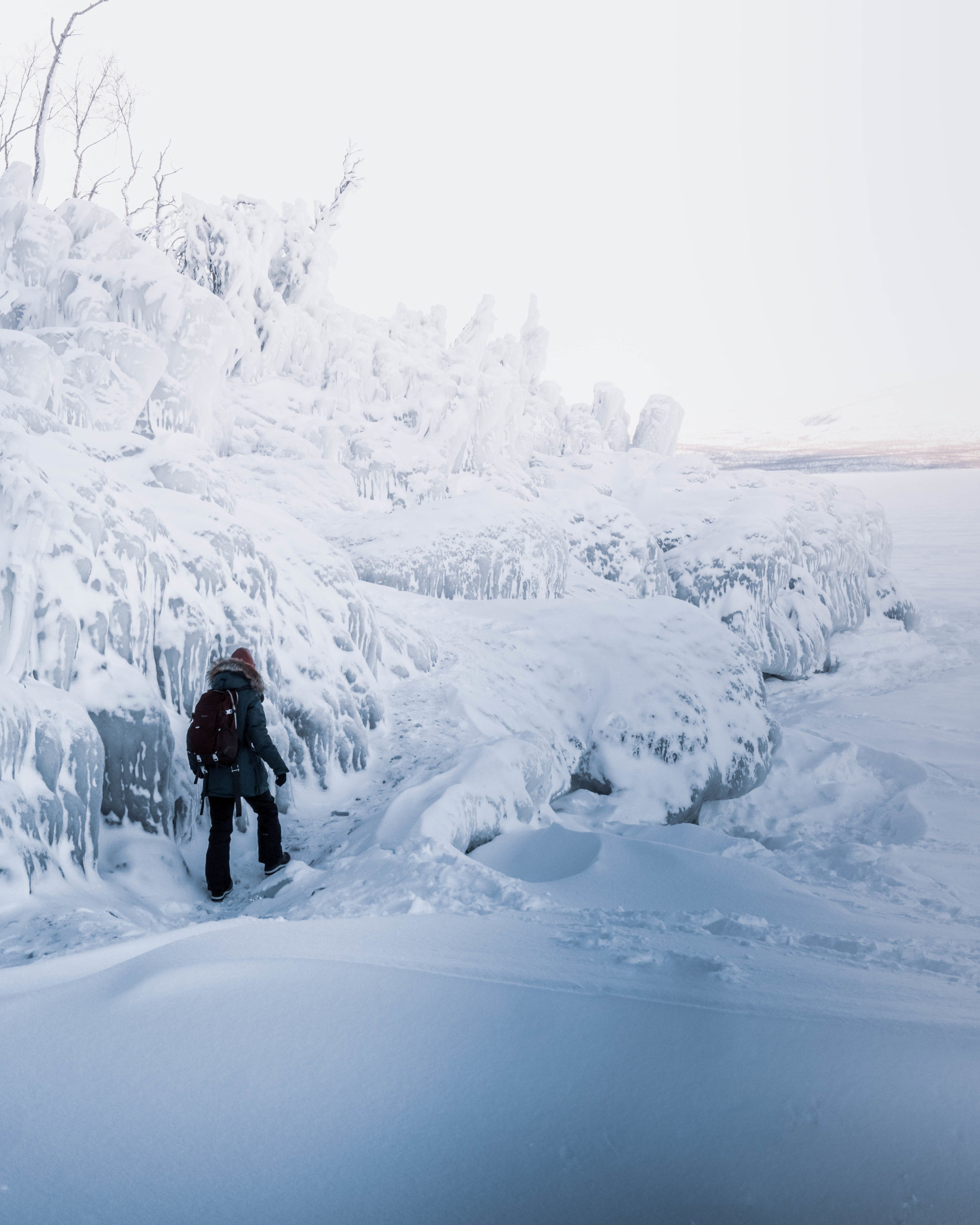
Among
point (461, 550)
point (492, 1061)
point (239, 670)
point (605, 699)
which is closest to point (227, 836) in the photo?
point (239, 670)

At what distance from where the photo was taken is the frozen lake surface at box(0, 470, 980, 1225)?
98 centimetres

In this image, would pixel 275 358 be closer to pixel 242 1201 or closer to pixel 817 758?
pixel 817 758

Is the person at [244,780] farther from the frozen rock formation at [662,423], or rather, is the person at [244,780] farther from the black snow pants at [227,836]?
the frozen rock formation at [662,423]

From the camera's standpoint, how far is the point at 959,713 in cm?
775

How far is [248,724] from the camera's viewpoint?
3.03 m

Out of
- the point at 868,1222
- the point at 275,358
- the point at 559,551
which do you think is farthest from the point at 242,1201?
the point at 275,358

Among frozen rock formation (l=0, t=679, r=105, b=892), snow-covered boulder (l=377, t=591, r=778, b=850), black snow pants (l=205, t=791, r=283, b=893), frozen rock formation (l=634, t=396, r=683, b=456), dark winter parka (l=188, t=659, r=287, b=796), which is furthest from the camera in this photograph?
frozen rock formation (l=634, t=396, r=683, b=456)

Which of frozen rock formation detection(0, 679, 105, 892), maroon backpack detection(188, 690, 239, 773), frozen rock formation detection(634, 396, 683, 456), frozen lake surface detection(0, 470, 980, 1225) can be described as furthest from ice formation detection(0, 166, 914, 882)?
frozen rock formation detection(634, 396, 683, 456)

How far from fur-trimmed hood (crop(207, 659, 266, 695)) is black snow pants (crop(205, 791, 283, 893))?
0.46m

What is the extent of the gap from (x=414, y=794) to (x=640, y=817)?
1.94 m

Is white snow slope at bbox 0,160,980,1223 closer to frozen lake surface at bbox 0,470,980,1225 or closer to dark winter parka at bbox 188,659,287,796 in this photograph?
frozen lake surface at bbox 0,470,980,1225

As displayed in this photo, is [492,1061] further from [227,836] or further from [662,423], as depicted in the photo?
[662,423]

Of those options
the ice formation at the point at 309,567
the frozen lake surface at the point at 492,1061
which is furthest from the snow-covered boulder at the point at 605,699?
the frozen lake surface at the point at 492,1061

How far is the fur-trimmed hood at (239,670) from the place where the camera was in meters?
3.04
